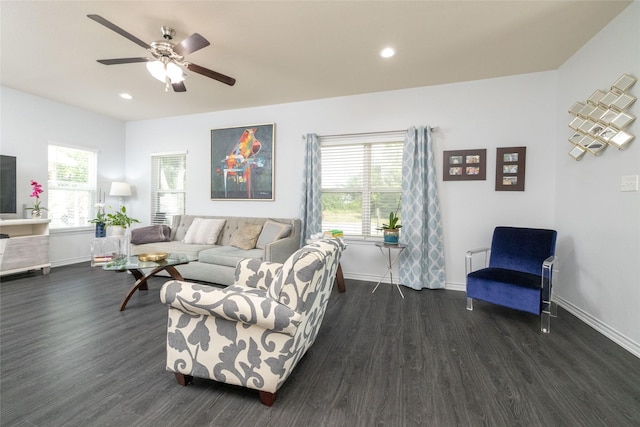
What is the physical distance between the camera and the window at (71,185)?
14.8 ft

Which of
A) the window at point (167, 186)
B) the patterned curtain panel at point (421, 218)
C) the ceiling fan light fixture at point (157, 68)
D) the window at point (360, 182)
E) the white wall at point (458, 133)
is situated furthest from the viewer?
the window at point (167, 186)

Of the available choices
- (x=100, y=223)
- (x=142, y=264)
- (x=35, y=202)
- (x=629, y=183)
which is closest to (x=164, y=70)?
(x=142, y=264)

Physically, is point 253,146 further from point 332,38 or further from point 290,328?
point 290,328

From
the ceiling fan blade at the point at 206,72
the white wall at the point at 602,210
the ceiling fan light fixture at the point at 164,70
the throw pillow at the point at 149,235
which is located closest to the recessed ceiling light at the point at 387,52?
the ceiling fan blade at the point at 206,72

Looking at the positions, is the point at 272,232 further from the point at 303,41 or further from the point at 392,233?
the point at 303,41

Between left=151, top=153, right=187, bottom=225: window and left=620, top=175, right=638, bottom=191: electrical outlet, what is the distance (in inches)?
229

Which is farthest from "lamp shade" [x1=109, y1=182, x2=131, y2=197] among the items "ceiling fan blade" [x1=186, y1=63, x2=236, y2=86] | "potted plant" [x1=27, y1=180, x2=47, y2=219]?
"ceiling fan blade" [x1=186, y1=63, x2=236, y2=86]

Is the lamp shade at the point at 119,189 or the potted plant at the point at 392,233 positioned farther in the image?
the lamp shade at the point at 119,189

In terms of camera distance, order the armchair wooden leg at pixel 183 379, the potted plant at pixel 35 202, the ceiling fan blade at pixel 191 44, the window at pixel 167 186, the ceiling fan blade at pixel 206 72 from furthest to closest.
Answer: the window at pixel 167 186
the potted plant at pixel 35 202
the ceiling fan blade at pixel 206 72
the ceiling fan blade at pixel 191 44
the armchair wooden leg at pixel 183 379

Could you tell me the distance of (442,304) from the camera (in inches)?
122

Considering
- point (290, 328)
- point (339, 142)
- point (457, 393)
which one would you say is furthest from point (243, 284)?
point (339, 142)

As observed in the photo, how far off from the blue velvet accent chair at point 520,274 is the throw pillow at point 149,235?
4.38m

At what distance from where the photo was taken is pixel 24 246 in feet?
12.6

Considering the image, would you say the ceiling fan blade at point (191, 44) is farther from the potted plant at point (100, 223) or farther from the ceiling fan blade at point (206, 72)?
the potted plant at point (100, 223)
